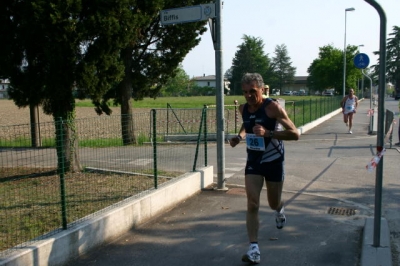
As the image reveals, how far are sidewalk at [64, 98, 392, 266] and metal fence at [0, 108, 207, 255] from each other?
2.05 feet

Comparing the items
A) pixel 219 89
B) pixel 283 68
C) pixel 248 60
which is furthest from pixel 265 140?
pixel 283 68

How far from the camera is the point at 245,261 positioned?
4.43 metres

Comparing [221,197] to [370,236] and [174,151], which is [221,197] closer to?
[370,236]

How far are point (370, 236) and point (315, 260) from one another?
0.85 metres

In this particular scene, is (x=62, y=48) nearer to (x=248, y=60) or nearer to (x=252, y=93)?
(x=252, y=93)

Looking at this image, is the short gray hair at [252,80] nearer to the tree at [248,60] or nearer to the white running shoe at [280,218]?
the white running shoe at [280,218]

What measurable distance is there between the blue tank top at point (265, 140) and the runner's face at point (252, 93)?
0.09 meters

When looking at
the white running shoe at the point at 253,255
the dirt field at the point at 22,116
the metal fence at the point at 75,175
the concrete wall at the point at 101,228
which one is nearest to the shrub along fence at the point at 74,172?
the metal fence at the point at 75,175

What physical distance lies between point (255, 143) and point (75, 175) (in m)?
4.67

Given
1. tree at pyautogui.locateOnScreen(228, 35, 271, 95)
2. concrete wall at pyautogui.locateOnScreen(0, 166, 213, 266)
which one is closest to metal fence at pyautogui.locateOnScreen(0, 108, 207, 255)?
concrete wall at pyautogui.locateOnScreen(0, 166, 213, 266)

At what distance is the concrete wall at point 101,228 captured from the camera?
13.3 feet

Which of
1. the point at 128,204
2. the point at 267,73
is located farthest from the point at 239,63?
the point at 128,204

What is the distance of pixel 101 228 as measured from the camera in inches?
195

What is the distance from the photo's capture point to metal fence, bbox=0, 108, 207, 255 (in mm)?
5236
